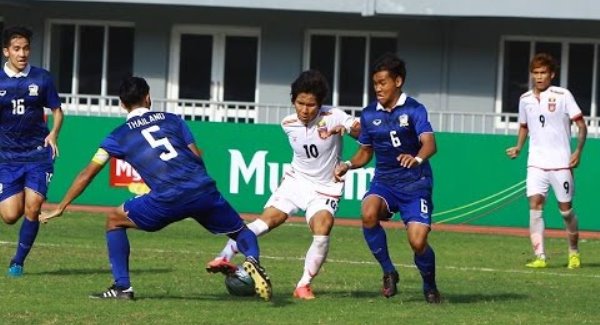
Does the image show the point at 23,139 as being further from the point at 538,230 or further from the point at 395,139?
the point at 538,230

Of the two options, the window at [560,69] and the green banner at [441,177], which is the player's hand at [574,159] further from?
the window at [560,69]

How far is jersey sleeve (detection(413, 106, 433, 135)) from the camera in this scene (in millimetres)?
13370

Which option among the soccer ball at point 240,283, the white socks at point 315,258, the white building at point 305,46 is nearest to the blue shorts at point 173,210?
the soccer ball at point 240,283

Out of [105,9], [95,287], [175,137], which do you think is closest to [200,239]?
[95,287]

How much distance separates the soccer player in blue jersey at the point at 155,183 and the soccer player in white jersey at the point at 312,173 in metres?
0.93

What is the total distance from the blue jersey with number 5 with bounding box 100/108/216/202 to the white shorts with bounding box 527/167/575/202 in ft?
20.0

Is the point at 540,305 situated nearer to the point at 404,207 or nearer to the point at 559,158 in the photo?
the point at 404,207

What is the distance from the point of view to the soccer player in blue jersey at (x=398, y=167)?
1351 cm

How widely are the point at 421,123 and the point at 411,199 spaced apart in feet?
2.09

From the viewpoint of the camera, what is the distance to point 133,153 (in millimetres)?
12938

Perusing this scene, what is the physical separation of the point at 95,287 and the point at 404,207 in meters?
2.76

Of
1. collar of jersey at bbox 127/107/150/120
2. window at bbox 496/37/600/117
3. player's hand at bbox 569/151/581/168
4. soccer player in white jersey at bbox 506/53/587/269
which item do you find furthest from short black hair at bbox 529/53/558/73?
window at bbox 496/37/600/117

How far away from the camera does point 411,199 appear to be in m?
13.6

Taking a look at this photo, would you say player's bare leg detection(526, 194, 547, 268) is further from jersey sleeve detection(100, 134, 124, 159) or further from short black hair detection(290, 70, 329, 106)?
jersey sleeve detection(100, 134, 124, 159)
